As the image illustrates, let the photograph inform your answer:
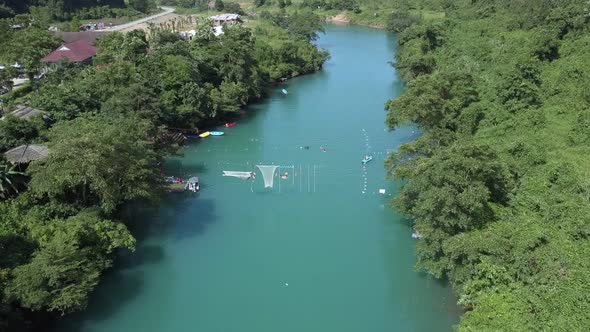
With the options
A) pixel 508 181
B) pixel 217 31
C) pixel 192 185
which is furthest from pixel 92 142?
pixel 217 31

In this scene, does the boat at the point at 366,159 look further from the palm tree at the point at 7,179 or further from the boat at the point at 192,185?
the palm tree at the point at 7,179

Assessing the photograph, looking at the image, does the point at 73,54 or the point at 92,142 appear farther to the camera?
the point at 73,54

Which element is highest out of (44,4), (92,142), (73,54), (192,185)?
(92,142)

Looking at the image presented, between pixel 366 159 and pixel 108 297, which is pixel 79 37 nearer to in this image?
pixel 366 159

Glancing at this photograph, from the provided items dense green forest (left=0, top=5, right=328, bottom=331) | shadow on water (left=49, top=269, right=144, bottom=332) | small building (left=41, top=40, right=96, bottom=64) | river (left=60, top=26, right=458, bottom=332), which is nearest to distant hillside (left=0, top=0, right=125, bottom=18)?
dense green forest (left=0, top=5, right=328, bottom=331)

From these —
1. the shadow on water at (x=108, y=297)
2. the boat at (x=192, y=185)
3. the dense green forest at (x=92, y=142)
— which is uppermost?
the dense green forest at (x=92, y=142)

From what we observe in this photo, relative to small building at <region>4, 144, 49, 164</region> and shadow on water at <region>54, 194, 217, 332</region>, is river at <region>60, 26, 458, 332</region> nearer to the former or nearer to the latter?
shadow on water at <region>54, 194, 217, 332</region>

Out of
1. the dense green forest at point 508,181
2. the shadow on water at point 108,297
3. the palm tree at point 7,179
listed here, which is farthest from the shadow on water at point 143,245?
the dense green forest at point 508,181
